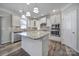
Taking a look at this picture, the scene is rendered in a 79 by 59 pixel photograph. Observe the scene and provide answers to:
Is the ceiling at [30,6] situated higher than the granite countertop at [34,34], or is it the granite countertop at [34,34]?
the ceiling at [30,6]

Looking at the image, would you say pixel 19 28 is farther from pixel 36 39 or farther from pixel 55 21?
pixel 55 21

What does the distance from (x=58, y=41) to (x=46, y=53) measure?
1.26 ft

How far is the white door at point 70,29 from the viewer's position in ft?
6.40

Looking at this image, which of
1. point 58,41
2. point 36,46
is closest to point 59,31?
point 58,41

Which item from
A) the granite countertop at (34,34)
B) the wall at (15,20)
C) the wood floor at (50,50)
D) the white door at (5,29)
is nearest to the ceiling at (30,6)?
the wall at (15,20)

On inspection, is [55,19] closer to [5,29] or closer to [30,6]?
[30,6]

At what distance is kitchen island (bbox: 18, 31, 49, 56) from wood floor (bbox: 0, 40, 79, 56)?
0.11 m

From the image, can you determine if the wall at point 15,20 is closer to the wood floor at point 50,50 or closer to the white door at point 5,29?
the white door at point 5,29

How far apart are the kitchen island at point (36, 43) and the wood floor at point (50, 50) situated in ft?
0.36

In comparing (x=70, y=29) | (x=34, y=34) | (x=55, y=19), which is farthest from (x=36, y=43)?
(x=70, y=29)

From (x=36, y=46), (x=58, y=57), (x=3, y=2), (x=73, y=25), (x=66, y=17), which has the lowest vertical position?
(x=58, y=57)

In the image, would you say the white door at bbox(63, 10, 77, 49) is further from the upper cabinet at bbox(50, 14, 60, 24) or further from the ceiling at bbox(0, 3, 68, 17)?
the ceiling at bbox(0, 3, 68, 17)

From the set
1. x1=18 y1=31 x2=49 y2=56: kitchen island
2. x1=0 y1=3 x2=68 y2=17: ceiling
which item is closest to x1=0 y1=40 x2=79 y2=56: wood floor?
x1=18 y1=31 x2=49 y2=56: kitchen island

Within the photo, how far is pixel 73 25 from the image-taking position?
1.96 m
